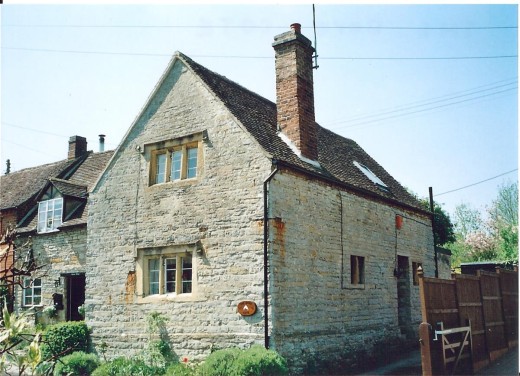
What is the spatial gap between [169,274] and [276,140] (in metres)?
4.83

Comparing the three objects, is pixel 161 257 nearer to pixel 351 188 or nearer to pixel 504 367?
pixel 351 188

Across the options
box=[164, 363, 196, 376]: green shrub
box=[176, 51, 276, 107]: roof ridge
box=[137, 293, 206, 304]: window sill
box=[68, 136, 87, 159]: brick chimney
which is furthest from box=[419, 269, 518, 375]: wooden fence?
box=[68, 136, 87, 159]: brick chimney

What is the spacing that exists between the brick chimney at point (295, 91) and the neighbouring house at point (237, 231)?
36 millimetres

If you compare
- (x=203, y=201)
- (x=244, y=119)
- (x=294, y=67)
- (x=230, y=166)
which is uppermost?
(x=294, y=67)

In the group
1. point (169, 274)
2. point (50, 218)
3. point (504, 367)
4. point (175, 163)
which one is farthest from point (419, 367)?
point (50, 218)

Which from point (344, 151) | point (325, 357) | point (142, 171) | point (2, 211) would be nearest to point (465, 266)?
point (344, 151)

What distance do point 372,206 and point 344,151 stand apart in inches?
154

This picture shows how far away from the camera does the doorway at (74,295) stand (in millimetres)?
17594

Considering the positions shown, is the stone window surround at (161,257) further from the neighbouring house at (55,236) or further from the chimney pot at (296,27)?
the chimney pot at (296,27)

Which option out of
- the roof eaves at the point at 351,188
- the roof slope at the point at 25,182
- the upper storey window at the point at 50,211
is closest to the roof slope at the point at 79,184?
the upper storey window at the point at 50,211

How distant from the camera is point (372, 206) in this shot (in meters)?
16.1

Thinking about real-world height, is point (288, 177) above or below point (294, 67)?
below

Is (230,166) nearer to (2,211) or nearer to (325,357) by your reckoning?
(325,357)

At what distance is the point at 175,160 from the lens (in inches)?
554
